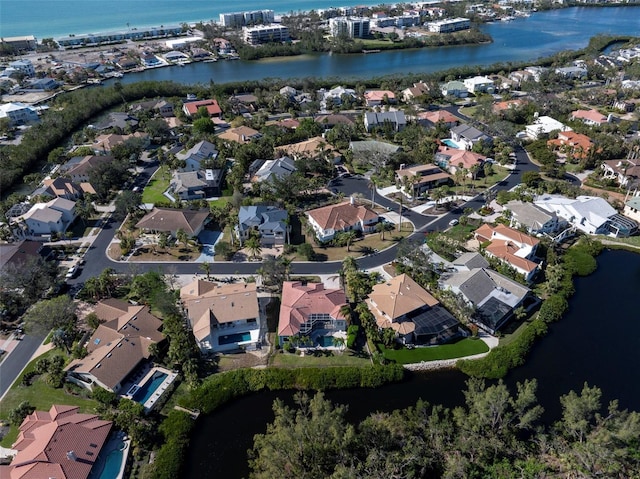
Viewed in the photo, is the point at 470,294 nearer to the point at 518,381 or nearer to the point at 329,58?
the point at 518,381

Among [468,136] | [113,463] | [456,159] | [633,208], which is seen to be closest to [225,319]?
[113,463]

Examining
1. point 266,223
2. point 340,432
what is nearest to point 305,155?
point 266,223

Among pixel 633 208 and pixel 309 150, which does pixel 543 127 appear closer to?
pixel 633 208

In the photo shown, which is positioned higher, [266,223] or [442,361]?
[266,223]

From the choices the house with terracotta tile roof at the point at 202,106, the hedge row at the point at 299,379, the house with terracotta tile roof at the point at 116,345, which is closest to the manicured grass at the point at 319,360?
the hedge row at the point at 299,379

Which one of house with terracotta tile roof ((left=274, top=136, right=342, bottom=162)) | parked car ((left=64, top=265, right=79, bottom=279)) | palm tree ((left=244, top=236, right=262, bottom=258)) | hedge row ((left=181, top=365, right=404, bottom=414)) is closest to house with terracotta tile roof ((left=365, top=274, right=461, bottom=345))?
hedge row ((left=181, top=365, right=404, bottom=414))
